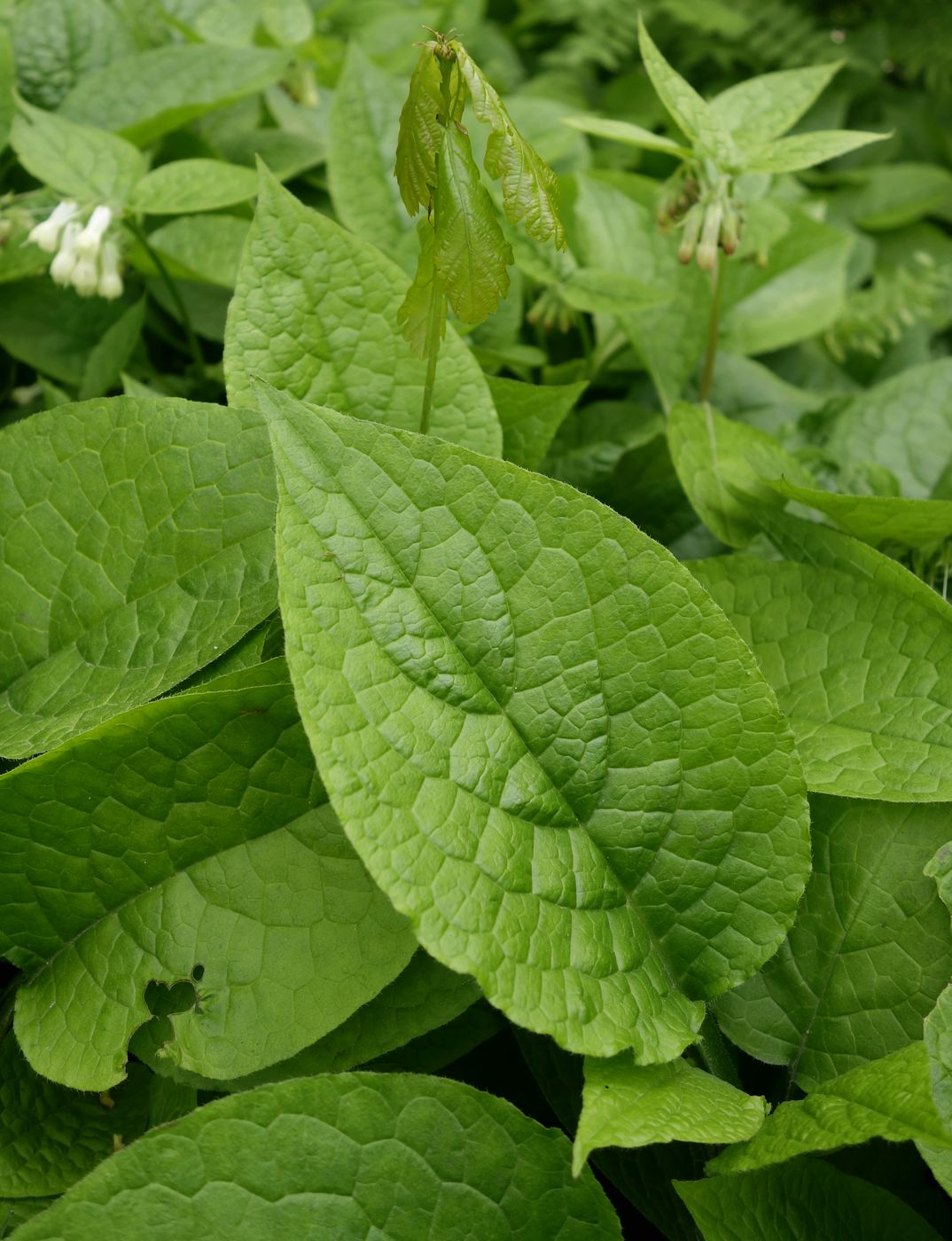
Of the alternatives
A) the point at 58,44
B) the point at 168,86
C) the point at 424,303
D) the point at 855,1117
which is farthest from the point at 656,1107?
the point at 58,44

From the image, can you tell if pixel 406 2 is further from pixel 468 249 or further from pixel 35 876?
pixel 35 876

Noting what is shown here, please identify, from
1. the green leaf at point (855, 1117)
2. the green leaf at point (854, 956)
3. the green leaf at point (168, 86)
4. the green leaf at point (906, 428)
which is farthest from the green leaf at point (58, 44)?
the green leaf at point (855, 1117)

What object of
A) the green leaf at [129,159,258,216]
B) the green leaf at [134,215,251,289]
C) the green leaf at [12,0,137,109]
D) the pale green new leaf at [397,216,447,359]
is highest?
the green leaf at [12,0,137,109]

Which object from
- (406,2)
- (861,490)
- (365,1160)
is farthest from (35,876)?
(406,2)

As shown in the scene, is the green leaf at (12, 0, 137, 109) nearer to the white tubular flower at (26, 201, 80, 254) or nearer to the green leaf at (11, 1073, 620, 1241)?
the white tubular flower at (26, 201, 80, 254)

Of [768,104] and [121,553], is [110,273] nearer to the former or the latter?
[121,553]

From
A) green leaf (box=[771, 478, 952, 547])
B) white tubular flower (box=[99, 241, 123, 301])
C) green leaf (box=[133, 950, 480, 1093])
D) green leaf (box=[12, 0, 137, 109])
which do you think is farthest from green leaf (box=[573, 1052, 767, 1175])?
green leaf (box=[12, 0, 137, 109])
